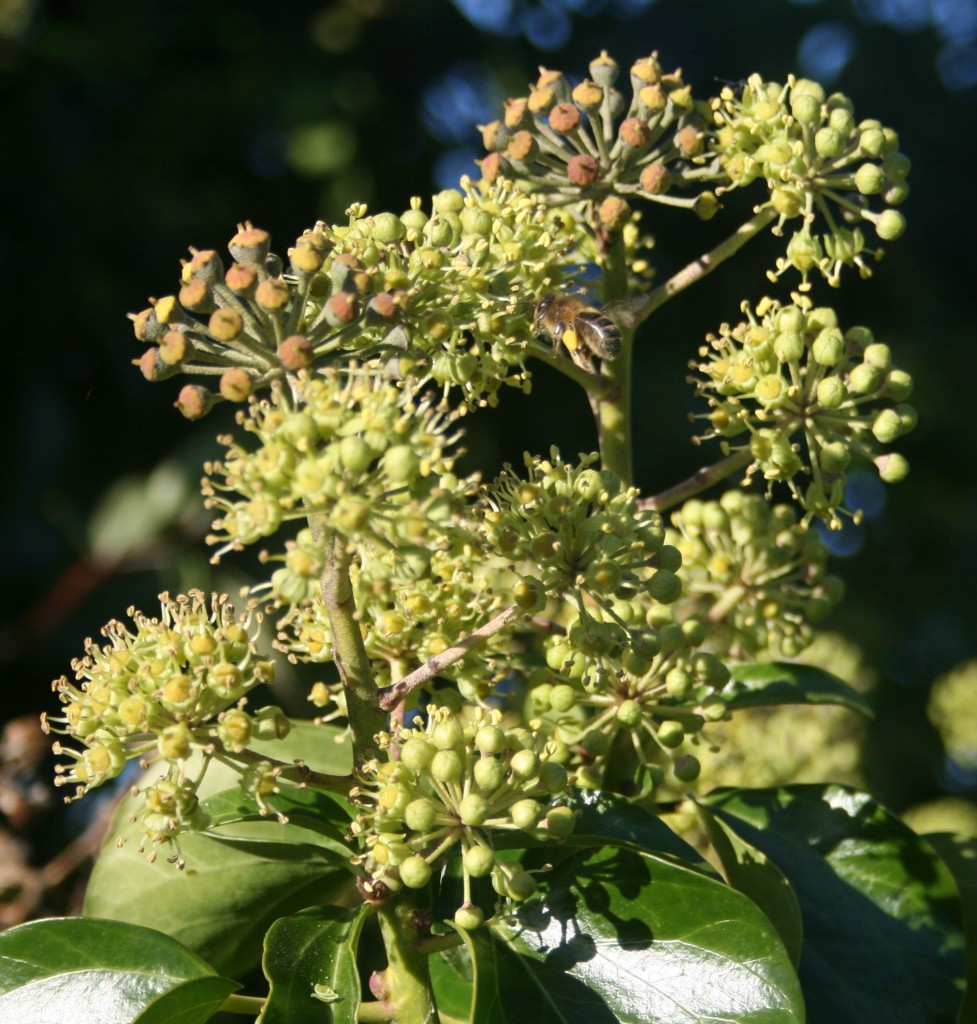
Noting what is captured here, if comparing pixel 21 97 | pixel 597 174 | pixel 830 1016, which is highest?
pixel 21 97

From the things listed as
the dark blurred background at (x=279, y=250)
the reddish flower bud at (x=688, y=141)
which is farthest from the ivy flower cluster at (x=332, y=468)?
the dark blurred background at (x=279, y=250)

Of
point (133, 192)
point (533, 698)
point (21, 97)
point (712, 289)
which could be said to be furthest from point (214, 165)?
point (533, 698)

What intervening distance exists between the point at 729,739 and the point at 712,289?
3.04m

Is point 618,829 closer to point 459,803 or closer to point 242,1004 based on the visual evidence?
point 459,803

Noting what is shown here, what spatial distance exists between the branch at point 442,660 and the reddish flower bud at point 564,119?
64cm

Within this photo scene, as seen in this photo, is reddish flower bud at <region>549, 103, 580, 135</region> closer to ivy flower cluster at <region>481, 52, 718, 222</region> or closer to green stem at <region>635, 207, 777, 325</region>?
→ ivy flower cluster at <region>481, 52, 718, 222</region>

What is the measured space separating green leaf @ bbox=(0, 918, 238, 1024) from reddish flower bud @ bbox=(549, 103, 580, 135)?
42.2 inches

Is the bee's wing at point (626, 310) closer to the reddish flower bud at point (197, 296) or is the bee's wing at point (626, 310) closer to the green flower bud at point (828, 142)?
the green flower bud at point (828, 142)

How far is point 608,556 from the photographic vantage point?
1456 millimetres

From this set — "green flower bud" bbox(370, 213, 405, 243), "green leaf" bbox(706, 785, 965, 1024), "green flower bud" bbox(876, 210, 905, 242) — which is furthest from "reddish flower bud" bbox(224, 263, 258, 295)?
"green leaf" bbox(706, 785, 965, 1024)

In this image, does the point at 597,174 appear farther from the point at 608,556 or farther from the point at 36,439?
the point at 36,439

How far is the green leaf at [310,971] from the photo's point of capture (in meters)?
1.35

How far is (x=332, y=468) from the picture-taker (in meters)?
1.23

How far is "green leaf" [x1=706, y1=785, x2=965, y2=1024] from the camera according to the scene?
1.66m
